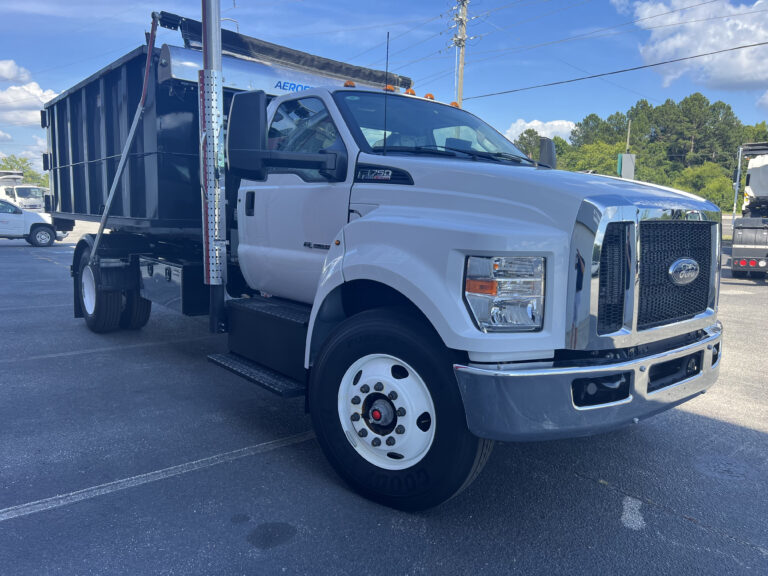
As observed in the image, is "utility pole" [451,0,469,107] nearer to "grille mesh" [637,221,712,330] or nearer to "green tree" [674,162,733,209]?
"grille mesh" [637,221,712,330]

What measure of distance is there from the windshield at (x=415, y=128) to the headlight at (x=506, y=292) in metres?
1.26

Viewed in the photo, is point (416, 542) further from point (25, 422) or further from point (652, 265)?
point (25, 422)

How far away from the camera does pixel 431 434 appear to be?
9.50 feet

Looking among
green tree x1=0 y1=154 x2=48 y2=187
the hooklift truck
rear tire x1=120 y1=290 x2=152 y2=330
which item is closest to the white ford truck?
rear tire x1=120 y1=290 x2=152 y2=330

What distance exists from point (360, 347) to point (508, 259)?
35.2 inches

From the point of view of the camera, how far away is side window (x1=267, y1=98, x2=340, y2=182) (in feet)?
13.0

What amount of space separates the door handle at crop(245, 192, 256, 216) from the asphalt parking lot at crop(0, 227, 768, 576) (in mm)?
1481

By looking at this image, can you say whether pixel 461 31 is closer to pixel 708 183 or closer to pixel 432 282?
pixel 432 282

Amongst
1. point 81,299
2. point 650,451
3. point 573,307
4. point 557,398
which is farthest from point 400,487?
point 81,299

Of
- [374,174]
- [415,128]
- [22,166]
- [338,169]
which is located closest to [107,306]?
[338,169]

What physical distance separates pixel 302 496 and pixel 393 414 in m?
0.72

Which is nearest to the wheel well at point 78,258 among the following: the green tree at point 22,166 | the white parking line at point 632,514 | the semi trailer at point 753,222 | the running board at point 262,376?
the running board at point 262,376

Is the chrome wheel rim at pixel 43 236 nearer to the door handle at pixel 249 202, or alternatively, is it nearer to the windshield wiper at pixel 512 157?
the door handle at pixel 249 202

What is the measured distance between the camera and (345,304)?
3.54 metres
